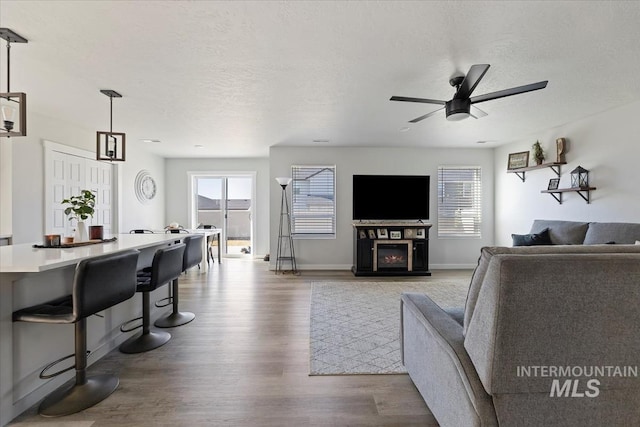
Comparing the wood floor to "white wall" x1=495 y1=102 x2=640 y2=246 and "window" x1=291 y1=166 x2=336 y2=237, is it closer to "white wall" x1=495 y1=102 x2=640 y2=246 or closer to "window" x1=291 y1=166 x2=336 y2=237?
"window" x1=291 y1=166 x2=336 y2=237

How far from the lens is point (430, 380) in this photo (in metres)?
1.61

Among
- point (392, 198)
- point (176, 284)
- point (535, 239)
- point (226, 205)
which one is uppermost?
point (392, 198)

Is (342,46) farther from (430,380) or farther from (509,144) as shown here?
(509,144)

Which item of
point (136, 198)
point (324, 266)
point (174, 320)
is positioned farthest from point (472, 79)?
point (136, 198)

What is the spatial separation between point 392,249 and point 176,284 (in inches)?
144

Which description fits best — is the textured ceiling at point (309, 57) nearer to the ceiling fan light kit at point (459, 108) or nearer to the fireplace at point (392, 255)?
the ceiling fan light kit at point (459, 108)

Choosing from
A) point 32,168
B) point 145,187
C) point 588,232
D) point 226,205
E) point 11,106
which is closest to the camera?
point 11,106

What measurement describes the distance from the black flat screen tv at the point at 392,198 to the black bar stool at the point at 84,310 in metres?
4.33

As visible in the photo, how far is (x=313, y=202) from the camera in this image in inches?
233

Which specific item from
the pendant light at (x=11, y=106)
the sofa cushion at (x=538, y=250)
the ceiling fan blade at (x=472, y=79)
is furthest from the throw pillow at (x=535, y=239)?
the pendant light at (x=11, y=106)

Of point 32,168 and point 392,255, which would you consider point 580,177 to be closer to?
point 392,255

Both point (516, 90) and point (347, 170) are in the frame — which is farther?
point (347, 170)

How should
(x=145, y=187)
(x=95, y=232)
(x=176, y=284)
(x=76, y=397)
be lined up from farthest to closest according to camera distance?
(x=145, y=187), (x=176, y=284), (x=95, y=232), (x=76, y=397)

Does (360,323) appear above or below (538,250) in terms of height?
below
